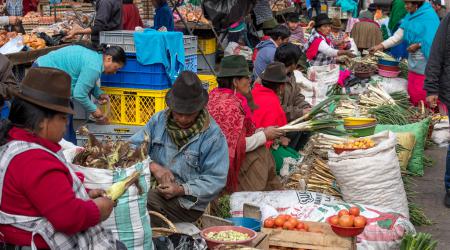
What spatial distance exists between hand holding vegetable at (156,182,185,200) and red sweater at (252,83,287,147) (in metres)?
2.07

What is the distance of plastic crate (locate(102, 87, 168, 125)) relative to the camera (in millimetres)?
6766

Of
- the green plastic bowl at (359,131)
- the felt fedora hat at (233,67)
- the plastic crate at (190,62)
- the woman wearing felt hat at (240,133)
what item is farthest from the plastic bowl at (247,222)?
the plastic crate at (190,62)

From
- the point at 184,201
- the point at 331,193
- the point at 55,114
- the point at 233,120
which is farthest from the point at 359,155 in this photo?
the point at 55,114

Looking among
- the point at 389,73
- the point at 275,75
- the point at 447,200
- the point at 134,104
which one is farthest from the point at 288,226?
the point at 389,73

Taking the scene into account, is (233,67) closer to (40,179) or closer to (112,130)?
(112,130)

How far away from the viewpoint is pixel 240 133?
5746 millimetres

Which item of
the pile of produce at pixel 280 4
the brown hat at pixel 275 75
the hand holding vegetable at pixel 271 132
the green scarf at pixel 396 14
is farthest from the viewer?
the pile of produce at pixel 280 4

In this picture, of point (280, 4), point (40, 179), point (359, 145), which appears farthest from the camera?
point (280, 4)

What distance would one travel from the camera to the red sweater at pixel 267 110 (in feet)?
22.0

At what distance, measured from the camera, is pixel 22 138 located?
10.6 feet

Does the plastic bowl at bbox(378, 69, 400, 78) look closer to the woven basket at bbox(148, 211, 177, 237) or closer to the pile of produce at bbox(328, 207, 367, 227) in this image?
the pile of produce at bbox(328, 207, 367, 227)

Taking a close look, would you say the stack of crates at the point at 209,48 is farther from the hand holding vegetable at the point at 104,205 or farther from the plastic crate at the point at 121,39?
the hand holding vegetable at the point at 104,205

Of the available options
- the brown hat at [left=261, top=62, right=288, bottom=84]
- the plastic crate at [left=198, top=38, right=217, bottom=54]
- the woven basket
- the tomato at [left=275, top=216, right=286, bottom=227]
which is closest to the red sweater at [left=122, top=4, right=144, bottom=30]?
the plastic crate at [left=198, top=38, right=217, bottom=54]

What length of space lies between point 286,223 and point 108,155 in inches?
57.8
